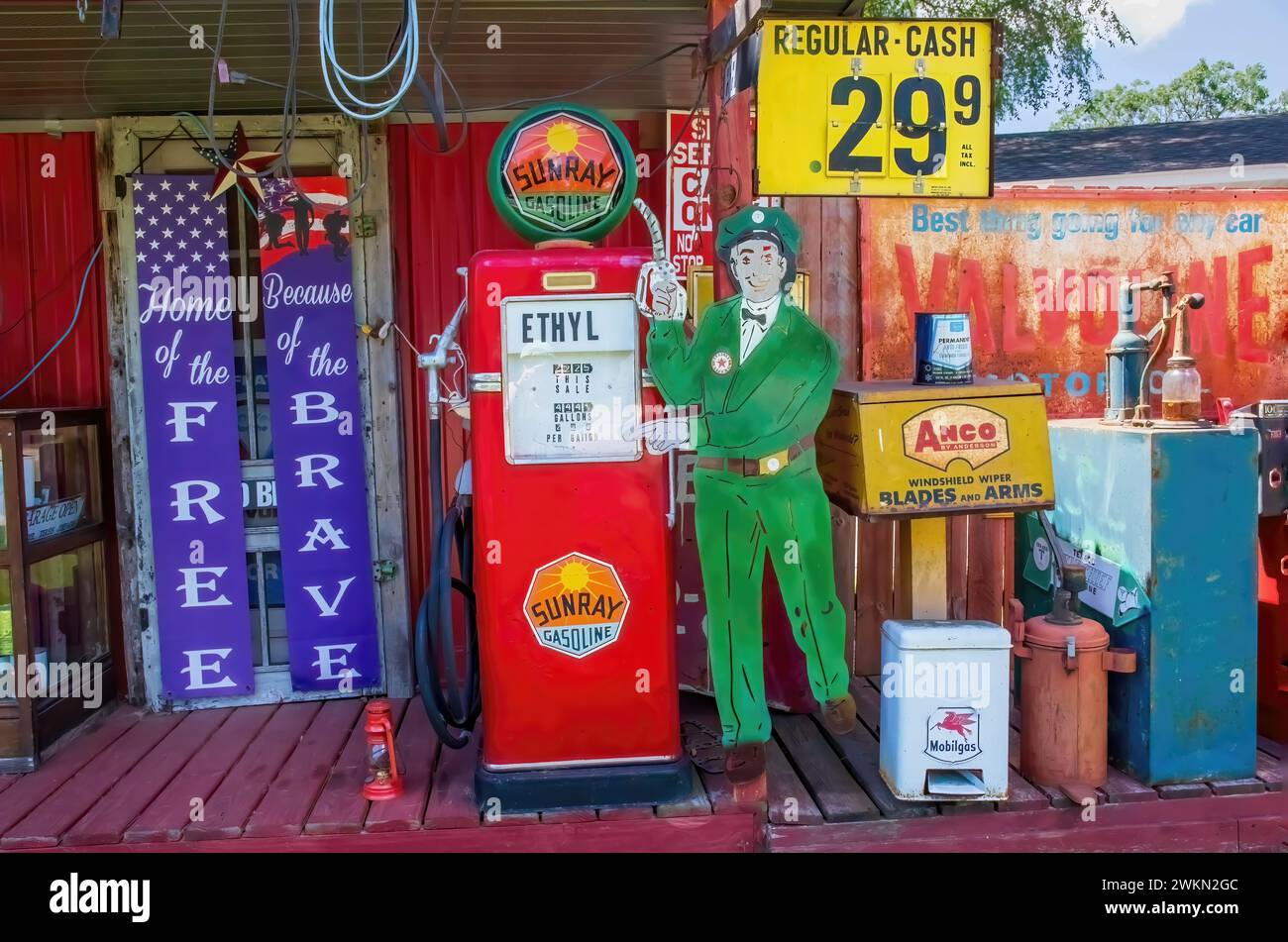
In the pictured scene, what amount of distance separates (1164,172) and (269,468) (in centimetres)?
605

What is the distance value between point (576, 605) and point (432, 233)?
2213mm

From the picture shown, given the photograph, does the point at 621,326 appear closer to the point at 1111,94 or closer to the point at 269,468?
the point at 269,468

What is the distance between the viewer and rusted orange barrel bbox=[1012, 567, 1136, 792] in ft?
11.6

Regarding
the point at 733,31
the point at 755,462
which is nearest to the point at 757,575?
the point at 755,462

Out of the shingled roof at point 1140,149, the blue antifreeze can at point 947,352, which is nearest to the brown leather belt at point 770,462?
the blue antifreeze can at point 947,352

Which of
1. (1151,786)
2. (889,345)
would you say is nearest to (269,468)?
(889,345)

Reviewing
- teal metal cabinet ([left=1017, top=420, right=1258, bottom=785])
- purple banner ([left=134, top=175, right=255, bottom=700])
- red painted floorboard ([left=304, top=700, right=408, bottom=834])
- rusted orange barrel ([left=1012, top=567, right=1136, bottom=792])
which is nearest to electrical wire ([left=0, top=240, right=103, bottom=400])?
purple banner ([left=134, top=175, right=255, bottom=700])

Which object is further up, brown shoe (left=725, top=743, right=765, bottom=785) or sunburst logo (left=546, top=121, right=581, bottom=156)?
sunburst logo (left=546, top=121, right=581, bottom=156)

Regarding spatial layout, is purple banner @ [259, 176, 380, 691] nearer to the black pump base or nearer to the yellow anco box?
the black pump base

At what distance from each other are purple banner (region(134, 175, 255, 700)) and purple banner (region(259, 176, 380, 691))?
0.21m

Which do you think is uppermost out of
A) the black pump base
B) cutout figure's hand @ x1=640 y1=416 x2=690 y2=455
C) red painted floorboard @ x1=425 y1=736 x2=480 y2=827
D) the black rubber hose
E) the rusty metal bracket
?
the rusty metal bracket

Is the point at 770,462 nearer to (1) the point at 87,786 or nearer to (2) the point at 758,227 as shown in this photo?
(2) the point at 758,227

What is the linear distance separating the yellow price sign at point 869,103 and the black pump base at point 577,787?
2065 mm

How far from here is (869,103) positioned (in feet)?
11.6
